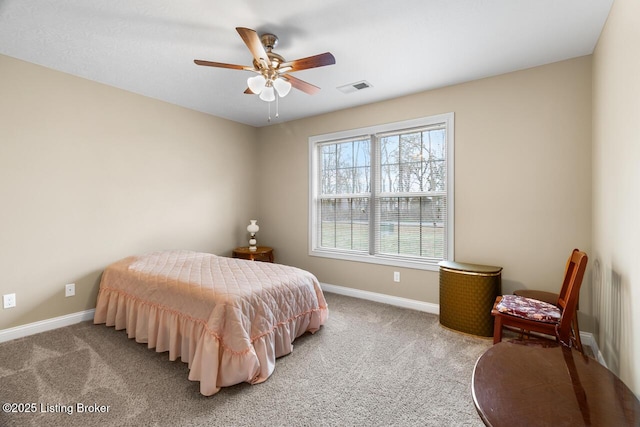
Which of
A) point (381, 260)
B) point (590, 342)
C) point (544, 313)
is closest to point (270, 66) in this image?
point (381, 260)

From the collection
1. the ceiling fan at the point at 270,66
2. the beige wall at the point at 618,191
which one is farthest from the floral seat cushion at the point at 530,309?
the ceiling fan at the point at 270,66

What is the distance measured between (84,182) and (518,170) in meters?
4.41

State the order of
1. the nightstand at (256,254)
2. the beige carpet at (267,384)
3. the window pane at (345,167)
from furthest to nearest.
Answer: the nightstand at (256,254) < the window pane at (345,167) < the beige carpet at (267,384)

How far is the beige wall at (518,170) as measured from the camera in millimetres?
2619

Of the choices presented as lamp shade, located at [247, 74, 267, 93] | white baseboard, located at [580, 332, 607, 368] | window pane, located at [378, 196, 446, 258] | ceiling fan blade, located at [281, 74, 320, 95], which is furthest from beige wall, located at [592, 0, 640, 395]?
lamp shade, located at [247, 74, 267, 93]

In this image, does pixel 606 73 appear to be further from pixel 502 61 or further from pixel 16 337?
pixel 16 337

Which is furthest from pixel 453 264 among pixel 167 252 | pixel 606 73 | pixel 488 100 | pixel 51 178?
pixel 51 178

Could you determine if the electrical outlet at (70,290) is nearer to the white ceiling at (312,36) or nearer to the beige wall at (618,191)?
the white ceiling at (312,36)

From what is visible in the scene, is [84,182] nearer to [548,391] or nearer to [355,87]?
[355,87]

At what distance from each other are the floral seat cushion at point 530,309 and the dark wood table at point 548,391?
0.99m

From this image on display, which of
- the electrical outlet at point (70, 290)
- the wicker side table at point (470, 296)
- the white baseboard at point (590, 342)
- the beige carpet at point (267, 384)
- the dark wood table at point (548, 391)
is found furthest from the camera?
the electrical outlet at point (70, 290)

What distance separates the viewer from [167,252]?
3.49 meters

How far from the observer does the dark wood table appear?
2.74ft

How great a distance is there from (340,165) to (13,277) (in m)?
3.68
